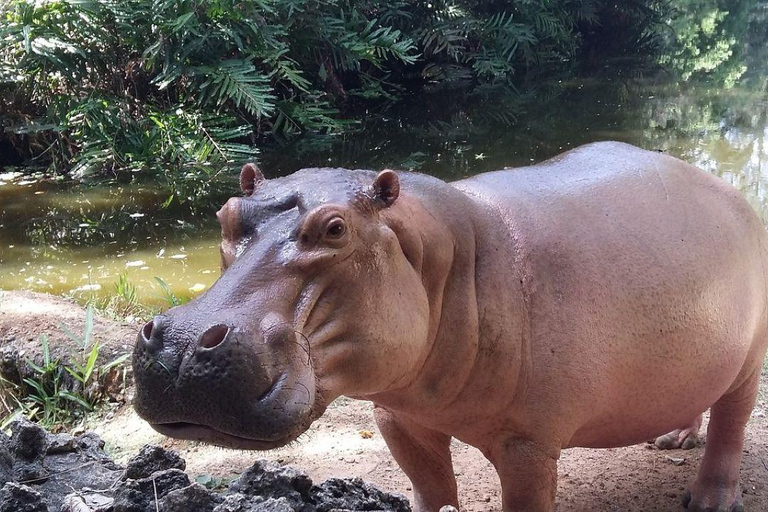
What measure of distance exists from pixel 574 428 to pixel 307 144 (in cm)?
820

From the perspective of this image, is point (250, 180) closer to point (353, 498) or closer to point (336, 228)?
point (336, 228)

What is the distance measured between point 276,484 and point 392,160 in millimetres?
7596

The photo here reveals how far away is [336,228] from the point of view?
171cm

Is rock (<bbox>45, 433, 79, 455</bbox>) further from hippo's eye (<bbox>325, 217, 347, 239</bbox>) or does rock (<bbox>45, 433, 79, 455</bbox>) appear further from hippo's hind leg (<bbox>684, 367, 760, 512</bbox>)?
hippo's hind leg (<bbox>684, 367, 760, 512</bbox>)

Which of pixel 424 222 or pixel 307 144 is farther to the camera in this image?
pixel 307 144

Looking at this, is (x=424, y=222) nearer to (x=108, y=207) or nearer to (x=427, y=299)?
(x=427, y=299)

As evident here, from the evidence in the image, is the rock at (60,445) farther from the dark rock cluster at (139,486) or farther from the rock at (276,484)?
the rock at (276,484)

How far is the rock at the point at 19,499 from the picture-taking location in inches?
64.3

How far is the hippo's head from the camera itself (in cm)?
151

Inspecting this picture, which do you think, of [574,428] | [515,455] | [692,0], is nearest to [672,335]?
[574,428]

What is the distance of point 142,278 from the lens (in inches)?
231

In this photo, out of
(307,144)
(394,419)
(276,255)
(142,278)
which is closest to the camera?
(276,255)

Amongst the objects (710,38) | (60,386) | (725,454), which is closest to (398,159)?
(60,386)

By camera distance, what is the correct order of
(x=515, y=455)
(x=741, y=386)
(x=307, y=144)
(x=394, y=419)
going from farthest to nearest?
1. (x=307, y=144)
2. (x=741, y=386)
3. (x=394, y=419)
4. (x=515, y=455)
